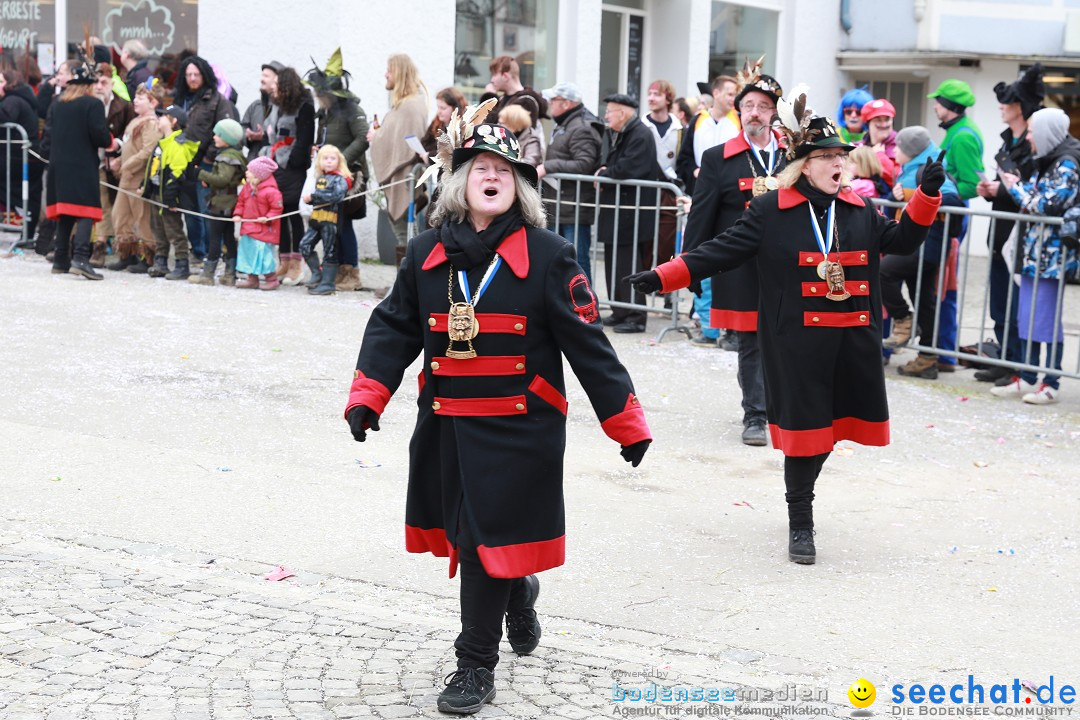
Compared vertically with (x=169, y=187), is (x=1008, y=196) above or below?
above

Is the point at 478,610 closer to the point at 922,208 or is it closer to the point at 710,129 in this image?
the point at 922,208

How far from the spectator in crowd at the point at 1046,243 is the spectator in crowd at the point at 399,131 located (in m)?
5.39

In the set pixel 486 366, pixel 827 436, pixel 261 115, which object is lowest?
pixel 827 436

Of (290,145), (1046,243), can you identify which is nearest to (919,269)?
(1046,243)

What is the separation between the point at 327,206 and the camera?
12.8 meters

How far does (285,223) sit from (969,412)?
6.60 m

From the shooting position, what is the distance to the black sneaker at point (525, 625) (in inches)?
197

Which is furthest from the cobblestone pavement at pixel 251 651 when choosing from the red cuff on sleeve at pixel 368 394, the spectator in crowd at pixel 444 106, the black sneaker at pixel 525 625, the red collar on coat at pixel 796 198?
the spectator in crowd at pixel 444 106

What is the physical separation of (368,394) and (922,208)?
2.83 meters

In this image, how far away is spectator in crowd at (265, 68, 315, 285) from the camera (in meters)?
13.0

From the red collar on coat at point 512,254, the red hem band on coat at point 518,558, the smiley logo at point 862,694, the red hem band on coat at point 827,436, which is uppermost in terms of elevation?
the red collar on coat at point 512,254

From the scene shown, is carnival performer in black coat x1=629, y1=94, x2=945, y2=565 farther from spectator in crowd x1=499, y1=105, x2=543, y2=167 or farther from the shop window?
the shop window

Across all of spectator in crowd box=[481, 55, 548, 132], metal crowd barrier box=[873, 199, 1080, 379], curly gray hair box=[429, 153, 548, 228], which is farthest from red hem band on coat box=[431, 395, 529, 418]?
spectator in crowd box=[481, 55, 548, 132]

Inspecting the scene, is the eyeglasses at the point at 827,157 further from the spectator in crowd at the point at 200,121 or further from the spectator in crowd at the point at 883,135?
the spectator in crowd at the point at 200,121
